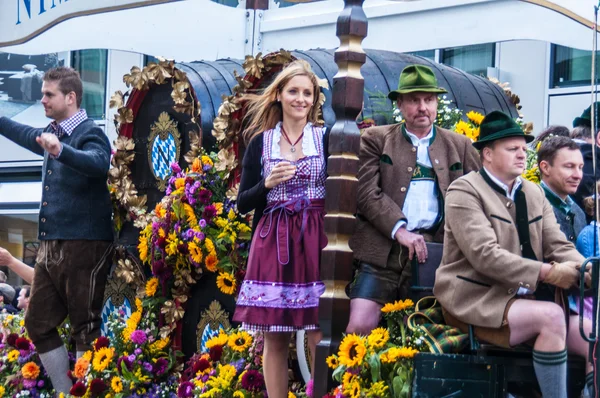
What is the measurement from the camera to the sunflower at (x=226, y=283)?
254 inches

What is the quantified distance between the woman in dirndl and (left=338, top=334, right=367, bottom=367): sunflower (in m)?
0.54

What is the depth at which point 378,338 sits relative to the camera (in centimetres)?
479

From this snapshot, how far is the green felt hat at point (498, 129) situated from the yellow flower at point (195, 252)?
2.34m

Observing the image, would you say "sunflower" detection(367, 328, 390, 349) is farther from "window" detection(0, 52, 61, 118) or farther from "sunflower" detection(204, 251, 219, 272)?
"window" detection(0, 52, 61, 118)

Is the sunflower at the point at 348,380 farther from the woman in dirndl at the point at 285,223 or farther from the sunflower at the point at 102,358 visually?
the sunflower at the point at 102,358

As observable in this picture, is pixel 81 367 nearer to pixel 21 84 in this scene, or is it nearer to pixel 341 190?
pixel 341 190

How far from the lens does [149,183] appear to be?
24.8 ft

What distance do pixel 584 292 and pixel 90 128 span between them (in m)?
3.55

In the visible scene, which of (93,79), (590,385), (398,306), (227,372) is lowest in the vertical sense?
(227,372)

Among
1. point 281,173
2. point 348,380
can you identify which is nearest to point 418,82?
point 281,173

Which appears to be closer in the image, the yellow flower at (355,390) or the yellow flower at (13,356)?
the yellow flower at (355,390)

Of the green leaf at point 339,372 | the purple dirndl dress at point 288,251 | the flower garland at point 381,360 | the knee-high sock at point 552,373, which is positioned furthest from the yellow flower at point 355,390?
the knee-high sock at point 552,373

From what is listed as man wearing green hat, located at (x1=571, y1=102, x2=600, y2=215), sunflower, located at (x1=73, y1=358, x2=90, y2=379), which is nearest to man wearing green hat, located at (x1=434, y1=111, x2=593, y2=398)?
man wearing green hat, located at (x1=571, y1=102, x2=600, y2=215)

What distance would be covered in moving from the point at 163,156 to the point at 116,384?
5.21ft
